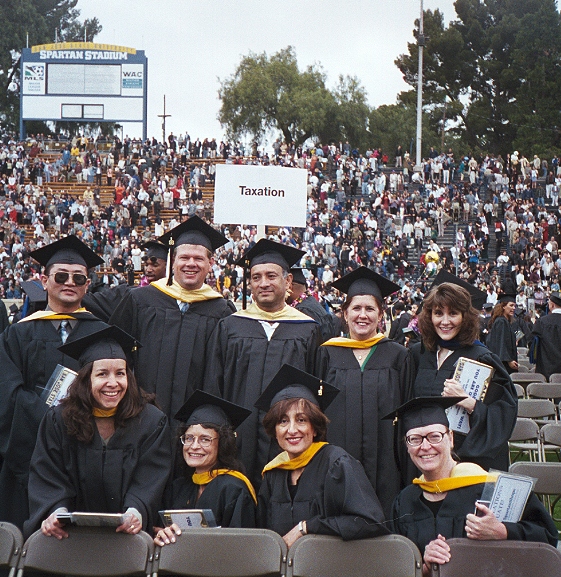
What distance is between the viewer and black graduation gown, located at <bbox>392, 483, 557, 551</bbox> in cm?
383

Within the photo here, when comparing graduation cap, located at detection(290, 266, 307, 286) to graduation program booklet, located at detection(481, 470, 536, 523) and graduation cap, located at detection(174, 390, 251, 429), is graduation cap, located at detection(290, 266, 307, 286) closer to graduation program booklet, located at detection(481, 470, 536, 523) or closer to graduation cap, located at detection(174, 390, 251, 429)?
graduation cap, located at detection(174, 390, 251, 429)

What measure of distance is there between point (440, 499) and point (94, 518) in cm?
152

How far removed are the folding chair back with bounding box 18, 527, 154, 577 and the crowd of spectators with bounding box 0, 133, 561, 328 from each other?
19153 mm

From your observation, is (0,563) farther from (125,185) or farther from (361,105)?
(361,105)

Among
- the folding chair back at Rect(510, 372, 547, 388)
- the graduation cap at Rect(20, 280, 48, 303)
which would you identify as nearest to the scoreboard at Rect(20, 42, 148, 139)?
the folding chair back at Rect(510, 372, 547, 388)

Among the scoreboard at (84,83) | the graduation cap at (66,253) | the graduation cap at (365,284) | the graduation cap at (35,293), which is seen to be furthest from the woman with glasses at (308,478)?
the scoreboard at (84,83)

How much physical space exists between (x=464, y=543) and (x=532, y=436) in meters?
3.40

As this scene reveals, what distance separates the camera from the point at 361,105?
55.7 metres

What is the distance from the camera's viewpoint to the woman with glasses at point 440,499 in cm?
384

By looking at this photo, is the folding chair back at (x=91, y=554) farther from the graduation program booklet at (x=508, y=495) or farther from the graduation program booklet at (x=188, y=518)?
the graduation program booklet at (x=508, y=495)

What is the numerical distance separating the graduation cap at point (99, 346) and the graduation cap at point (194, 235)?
112 cm

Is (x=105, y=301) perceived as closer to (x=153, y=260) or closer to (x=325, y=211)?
(x=153, y=260)

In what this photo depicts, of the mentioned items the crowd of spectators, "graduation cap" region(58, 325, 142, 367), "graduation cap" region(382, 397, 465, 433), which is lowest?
"graduation cap" region(382, 397, 465, 433)

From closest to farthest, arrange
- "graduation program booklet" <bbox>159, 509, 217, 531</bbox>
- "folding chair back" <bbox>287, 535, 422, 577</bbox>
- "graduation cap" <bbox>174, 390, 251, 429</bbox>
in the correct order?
"folding chair back" <bbox>287, 535, 422, 577</bbox>
"graduation program booklet" <bbox>159, 509, 217, 531</bbox>
"graduation cap" <bbox>174, 390, 251, 429</bbox>
